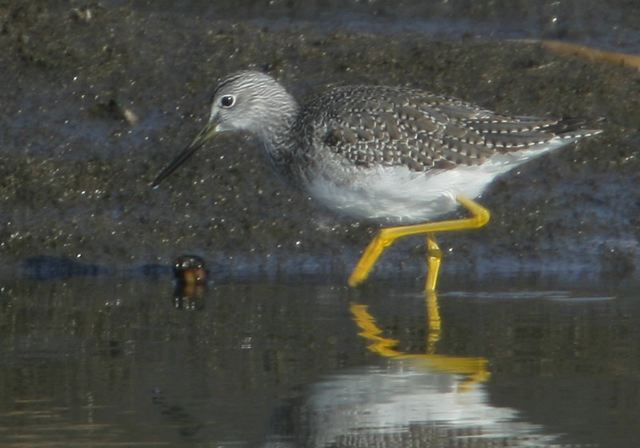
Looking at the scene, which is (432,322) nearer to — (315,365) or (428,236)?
(315,365)

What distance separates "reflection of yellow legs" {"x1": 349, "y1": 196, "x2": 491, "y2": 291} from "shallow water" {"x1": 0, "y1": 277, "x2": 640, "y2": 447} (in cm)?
12

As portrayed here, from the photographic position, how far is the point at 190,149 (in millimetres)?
9945

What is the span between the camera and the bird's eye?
396 inches

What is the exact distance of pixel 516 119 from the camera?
30.6 feet

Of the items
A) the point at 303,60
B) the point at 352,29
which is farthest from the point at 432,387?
the point at 352,29

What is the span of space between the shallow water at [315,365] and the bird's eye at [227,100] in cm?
129

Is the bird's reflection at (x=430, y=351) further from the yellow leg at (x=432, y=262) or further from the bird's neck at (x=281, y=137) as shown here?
the bird's neck at (x=281, y=137)

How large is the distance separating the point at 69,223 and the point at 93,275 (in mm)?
596

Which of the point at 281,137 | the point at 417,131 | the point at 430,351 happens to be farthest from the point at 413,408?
the point at 281,137

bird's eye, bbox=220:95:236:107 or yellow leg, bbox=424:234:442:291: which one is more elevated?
bird's eye, bbox=220:95:236:107

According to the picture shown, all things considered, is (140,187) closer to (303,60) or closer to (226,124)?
(226,124)

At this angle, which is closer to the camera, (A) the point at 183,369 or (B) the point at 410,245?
(A) the point at 183,369

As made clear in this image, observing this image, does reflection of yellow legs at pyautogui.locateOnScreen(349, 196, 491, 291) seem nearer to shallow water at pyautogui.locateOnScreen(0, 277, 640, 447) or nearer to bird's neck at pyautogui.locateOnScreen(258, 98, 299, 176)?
shallow water at pyautogui.locateOnScreen(0, 277, 640, 447)

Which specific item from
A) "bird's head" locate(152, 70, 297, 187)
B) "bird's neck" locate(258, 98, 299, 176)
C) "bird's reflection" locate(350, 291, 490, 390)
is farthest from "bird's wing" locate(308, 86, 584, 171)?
"bird's reflection" locate(350, 291, 490, 390)
